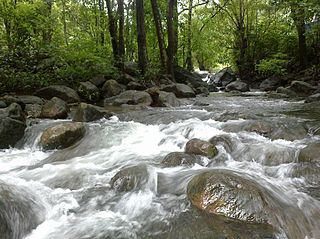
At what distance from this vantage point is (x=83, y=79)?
43.7 ft

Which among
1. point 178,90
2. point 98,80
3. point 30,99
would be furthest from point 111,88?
point 30,99

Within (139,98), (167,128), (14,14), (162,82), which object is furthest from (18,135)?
(162,82)

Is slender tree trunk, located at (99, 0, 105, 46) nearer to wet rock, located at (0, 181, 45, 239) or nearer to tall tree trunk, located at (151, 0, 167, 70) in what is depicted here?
tall tree trunk, located at (151, 0, 167, 70)

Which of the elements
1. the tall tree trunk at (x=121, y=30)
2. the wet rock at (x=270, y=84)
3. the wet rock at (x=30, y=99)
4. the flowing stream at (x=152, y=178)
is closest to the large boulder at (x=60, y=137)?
Answer: the flowing stream at (x=152, y=178)

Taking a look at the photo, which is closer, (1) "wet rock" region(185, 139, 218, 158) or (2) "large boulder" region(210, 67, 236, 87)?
(1) "wet rock" region(185, 139, 218, 158)

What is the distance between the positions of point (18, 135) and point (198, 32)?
17170mm

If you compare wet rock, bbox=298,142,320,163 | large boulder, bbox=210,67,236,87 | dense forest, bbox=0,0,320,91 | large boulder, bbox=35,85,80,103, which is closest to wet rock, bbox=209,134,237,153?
wet rock, bbox=298,142,320,163

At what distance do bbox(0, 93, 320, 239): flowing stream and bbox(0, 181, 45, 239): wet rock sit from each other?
0.01 m

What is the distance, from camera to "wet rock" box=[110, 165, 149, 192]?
459cm

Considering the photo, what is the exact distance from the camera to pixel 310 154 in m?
5.09

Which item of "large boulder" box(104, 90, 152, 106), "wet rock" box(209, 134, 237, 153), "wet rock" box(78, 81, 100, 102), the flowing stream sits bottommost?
the flowing stream

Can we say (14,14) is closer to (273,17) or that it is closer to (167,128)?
(167,128)

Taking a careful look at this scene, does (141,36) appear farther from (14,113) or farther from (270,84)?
(270,84)

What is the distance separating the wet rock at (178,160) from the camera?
5320mm
